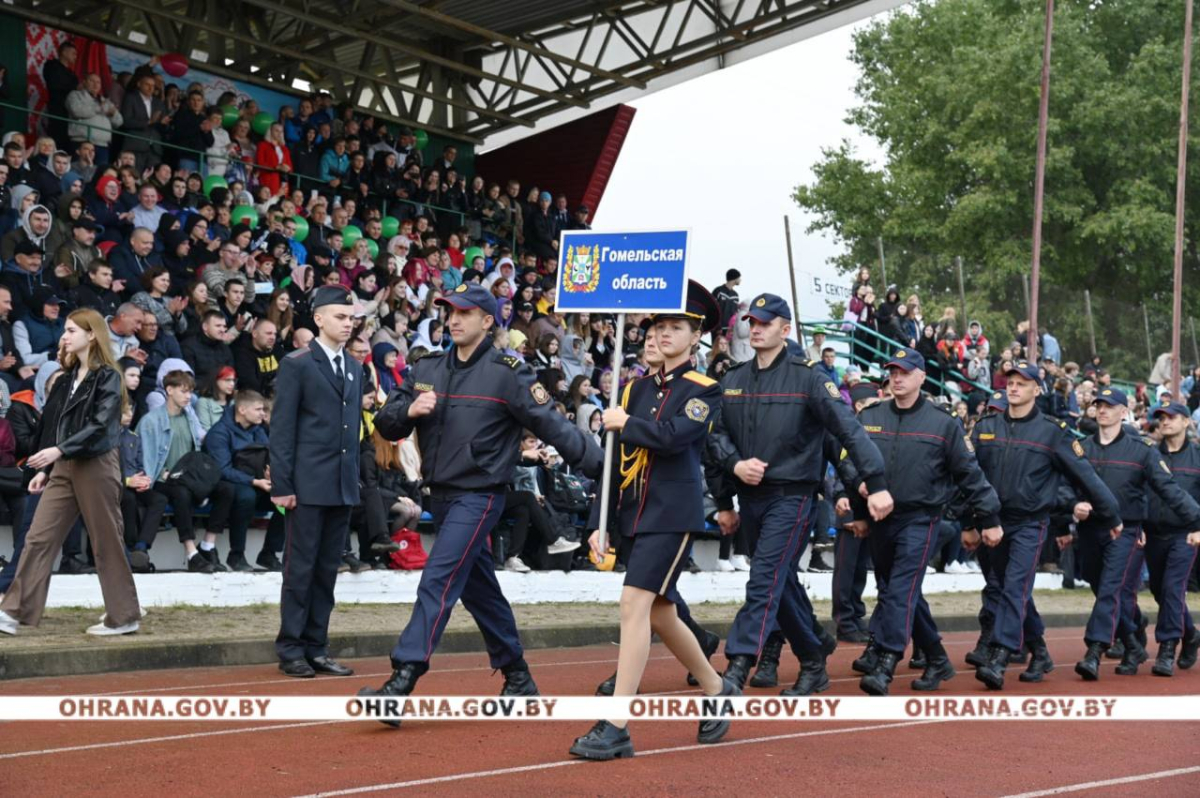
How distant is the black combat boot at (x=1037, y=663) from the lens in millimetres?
12117

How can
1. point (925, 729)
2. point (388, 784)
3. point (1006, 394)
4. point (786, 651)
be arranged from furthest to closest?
point (786, 651) → point (1006, 394) → point (925, 729) → point (388, 784)

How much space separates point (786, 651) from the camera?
13328 millimetres

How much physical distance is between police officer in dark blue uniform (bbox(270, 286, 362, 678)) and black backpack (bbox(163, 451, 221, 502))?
111 inches

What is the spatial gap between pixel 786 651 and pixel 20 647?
615cm

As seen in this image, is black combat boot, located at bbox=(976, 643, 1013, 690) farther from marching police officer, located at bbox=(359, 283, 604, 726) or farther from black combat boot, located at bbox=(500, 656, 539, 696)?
marching police officer, located at bbox=(359, 283, 604, 726)

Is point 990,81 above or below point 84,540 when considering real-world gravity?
above

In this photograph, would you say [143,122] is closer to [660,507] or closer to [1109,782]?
Answer: [660,507]

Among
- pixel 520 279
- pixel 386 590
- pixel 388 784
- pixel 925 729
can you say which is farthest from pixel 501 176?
pixel 388 784

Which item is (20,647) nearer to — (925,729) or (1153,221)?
(925,729)

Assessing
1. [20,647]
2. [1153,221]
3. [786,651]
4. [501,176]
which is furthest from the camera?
[1153,221]

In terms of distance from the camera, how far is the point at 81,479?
10.7 meters

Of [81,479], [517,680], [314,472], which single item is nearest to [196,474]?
[81,479]

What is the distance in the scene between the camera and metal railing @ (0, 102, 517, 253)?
18500 mm

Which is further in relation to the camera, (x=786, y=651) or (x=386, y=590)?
(x=386, y=590)
